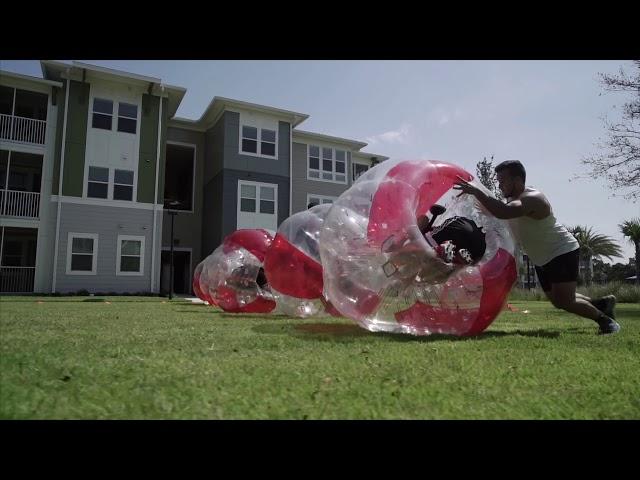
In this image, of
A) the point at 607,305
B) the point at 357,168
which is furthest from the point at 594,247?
the point at 607,305

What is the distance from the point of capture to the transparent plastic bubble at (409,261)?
165 inches

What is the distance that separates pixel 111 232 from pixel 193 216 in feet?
22.1

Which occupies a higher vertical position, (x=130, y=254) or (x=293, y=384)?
(x=130, y=254)

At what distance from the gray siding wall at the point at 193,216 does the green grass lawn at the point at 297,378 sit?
20.8m

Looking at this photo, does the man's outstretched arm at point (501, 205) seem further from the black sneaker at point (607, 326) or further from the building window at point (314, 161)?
the building window at point (314, 161)

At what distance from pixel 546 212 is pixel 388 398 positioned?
3.39 meters

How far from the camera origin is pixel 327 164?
87.9ft

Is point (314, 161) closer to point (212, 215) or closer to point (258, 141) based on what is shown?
point (258, 141)
